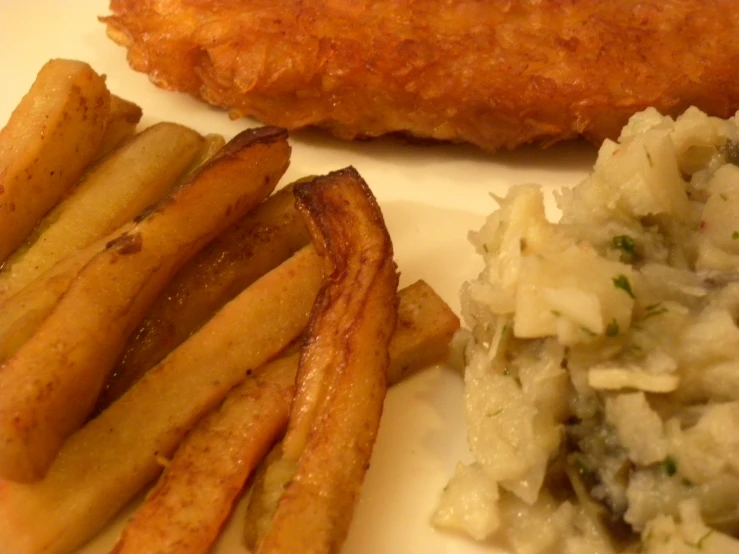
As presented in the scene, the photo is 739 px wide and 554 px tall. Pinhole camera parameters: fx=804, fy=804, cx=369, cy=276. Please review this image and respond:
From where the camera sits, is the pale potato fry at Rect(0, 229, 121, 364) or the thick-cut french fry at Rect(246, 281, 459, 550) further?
the thick-cut french fry at Rect(246, 281, 459, 550)

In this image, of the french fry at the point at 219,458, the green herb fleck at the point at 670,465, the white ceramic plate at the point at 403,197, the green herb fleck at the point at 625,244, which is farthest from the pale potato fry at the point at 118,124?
the green herb fleck at the point at 670,465

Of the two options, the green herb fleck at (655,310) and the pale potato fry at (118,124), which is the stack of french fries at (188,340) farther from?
the green herb fleck at (655,310)

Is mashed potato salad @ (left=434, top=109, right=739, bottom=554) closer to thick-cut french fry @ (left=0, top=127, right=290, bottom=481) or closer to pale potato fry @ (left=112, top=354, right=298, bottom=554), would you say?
pale potato fry @ (left=112, top=354, right=298, bottom=554)

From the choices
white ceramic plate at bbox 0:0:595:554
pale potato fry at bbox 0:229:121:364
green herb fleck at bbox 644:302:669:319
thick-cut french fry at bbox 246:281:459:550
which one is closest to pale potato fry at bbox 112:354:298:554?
white ceramic plate at bbox 0:0:595:554

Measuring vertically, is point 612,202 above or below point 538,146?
above

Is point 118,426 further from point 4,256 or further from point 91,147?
point 91,147

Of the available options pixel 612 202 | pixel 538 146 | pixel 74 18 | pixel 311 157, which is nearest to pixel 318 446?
pixel 612 202

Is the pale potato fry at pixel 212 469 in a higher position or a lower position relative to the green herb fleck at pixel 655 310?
higher
